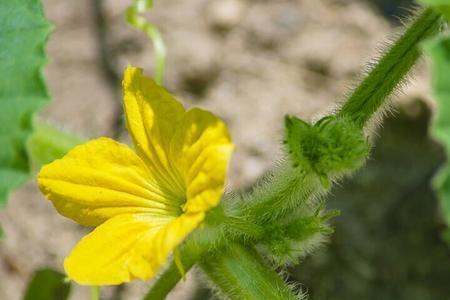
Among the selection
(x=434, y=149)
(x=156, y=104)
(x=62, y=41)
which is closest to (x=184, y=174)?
(x=156, y=104)

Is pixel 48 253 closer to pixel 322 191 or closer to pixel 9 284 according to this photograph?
pixel 9 284

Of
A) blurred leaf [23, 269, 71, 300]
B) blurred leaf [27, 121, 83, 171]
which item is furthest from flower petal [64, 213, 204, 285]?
blurred leaf [27, 121, 83, 171]

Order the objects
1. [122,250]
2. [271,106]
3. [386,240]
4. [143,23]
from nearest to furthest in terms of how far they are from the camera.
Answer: [122,250] → [143,23] → [386,240] → [271,106]

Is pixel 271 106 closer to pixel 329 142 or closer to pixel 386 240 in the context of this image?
pixel 386 240

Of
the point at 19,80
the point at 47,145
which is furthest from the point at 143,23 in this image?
the point at 19,80

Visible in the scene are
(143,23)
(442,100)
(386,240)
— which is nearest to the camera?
(442,100)

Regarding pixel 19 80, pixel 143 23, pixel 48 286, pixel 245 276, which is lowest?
pixel 48 286
